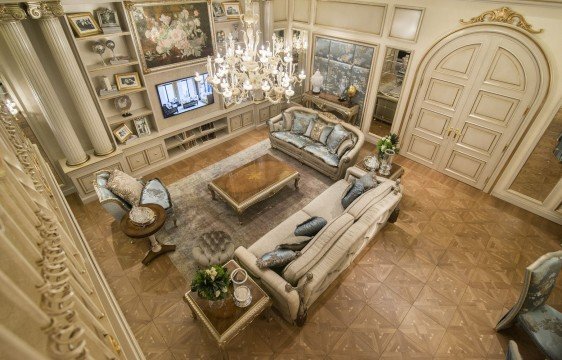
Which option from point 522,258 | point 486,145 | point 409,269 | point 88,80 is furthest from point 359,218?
point 88,80

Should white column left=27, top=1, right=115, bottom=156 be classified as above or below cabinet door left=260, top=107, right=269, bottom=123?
above

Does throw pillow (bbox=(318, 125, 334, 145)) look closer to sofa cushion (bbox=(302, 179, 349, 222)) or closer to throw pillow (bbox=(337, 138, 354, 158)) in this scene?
throw pillow (bbox=(337, 138, 354, 158))

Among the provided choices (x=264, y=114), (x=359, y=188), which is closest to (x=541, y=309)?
(x=359, y=188)

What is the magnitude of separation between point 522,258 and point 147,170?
262 inches

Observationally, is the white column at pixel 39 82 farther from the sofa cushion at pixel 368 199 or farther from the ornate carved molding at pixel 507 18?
the ornate carved molding at pixel 507 18

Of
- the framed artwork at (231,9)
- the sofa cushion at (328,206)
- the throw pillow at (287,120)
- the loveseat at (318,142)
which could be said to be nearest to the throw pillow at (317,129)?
the loveseat at (318,142)

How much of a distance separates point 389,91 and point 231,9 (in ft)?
13.0

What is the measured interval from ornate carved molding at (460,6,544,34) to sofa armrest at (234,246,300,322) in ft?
16.1

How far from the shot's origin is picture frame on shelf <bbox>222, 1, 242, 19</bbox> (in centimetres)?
592

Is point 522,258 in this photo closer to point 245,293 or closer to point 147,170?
point 245,293

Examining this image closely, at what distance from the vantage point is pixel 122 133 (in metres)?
5.52

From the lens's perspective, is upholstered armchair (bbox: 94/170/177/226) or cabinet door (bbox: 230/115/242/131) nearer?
upholstered armchair (bbox: 94/170/177/226)

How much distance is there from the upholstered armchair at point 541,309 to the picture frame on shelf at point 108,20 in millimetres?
6429

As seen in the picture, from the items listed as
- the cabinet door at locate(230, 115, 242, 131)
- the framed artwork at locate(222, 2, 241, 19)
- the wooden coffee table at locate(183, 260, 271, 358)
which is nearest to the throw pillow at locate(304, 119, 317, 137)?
the cabinet door at locate(230, 115, 242, 131)
